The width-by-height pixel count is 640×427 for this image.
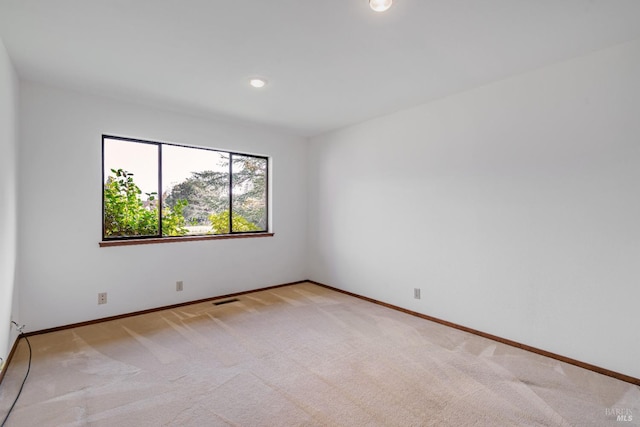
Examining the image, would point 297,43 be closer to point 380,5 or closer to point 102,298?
point 380,5

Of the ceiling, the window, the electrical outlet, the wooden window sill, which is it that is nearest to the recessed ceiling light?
the ceiling

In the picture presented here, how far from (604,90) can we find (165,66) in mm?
3538

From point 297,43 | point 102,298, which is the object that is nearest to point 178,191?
point 102,298

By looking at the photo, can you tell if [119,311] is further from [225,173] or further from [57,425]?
[225,173]

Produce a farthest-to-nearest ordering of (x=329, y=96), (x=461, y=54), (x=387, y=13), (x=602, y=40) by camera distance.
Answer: (x=329, y=96) < (x=461, y=54) < (x=602, y=40) < (x=387, y=13)

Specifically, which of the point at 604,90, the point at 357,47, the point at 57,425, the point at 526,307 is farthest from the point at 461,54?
the point at 57,425

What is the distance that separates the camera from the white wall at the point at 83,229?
3016 millimetres

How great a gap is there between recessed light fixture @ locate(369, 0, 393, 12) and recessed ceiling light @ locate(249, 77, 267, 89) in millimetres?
1350

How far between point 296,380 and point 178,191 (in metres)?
2.86

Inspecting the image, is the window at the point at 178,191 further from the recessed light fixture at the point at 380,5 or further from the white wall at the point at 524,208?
the recessed light fixture at the point at 380,5

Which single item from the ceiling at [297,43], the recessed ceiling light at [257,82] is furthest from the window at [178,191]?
the recessed ceiling light at [257,82]

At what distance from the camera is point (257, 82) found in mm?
2975

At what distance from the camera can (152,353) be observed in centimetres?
270

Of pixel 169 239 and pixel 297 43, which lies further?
pixel 169 239
